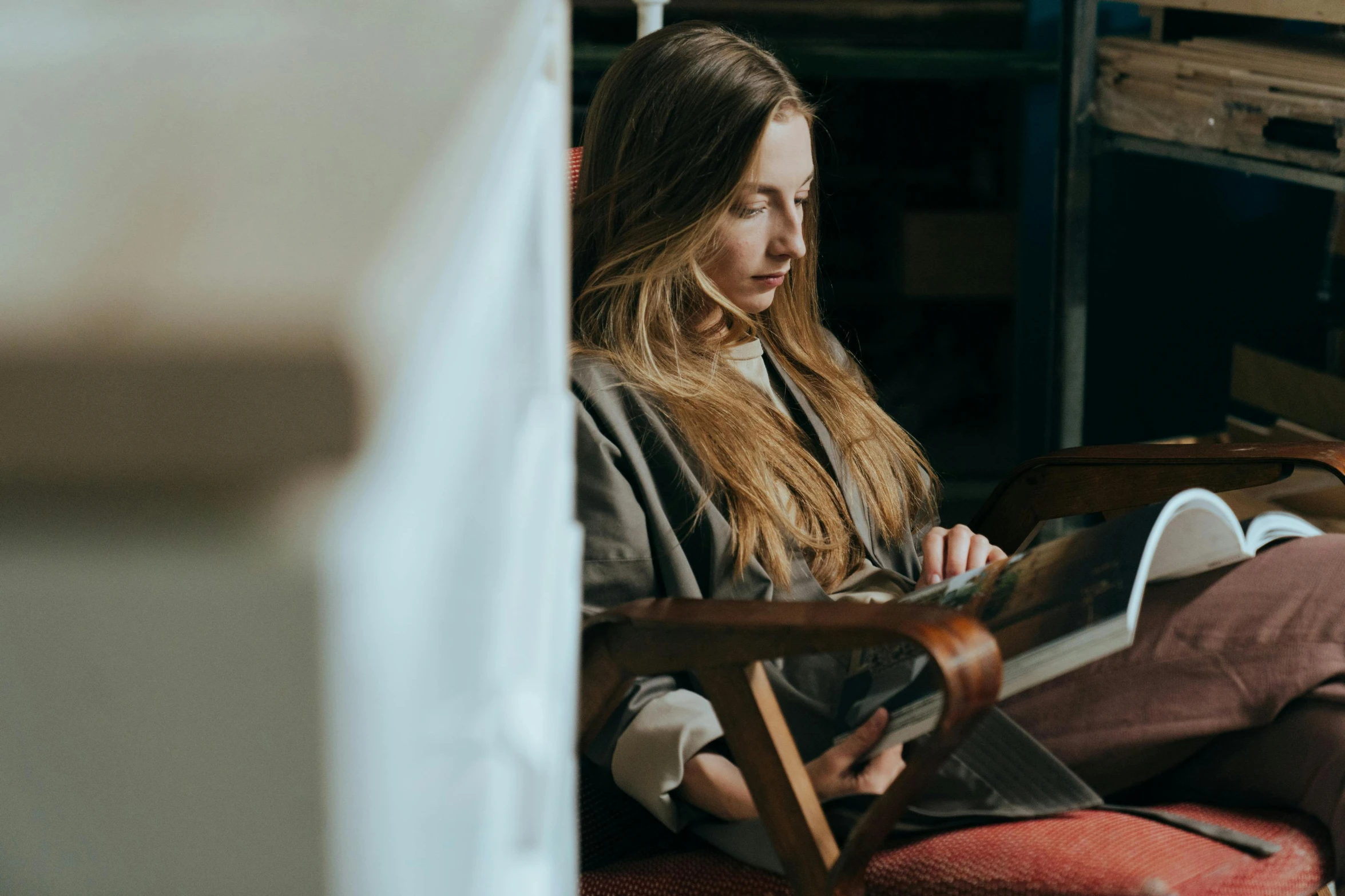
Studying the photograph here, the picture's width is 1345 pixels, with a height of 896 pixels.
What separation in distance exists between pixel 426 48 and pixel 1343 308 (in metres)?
2.90

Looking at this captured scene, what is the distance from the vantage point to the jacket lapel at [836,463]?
5.14ft

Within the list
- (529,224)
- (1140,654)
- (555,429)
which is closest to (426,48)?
(529,224)

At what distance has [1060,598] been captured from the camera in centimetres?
113

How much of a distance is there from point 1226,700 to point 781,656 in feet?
1.45

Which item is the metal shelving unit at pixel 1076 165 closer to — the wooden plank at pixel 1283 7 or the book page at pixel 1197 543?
the wooden plank at pixel 1283 7

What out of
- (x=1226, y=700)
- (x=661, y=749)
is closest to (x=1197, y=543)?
(x=1226, y=700)

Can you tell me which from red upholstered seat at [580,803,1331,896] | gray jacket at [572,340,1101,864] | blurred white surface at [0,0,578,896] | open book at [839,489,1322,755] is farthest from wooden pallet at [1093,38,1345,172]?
blurred white surface at [0,0,578,896]

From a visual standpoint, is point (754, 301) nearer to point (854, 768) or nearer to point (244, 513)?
point (854, 768)

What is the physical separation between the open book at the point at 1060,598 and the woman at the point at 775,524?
36mm

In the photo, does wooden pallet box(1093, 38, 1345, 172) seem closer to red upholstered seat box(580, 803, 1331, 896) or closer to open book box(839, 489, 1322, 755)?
open book box(839, 489, 1322, 755)

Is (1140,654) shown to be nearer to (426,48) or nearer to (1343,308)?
(426,48)

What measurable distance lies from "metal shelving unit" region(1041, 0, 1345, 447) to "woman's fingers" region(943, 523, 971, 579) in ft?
2.86

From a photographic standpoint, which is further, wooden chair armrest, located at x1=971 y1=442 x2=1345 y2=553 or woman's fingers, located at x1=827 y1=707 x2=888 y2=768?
wooden chair armrest, located at x1=971 y1=442 x2=1345 y2=553

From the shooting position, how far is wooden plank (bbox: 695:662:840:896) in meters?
1.09
